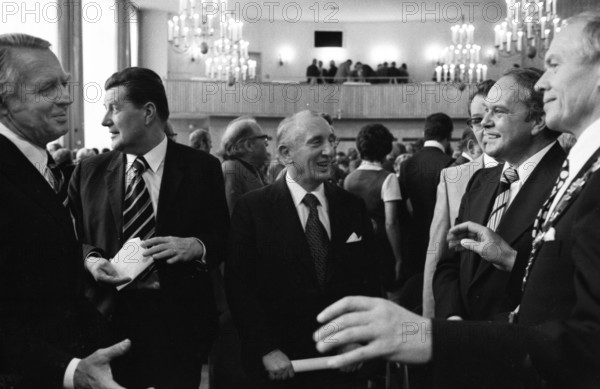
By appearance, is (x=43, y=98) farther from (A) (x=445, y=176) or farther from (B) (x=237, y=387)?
(A) (x=445, y=176)

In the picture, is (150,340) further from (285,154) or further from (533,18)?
(533,18)

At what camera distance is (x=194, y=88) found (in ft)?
71.8

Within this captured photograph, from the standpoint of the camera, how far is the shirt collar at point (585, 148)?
170 cm

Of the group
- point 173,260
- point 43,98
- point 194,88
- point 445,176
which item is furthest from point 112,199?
point 194,88

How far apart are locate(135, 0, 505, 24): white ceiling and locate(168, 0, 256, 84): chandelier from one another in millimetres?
2171

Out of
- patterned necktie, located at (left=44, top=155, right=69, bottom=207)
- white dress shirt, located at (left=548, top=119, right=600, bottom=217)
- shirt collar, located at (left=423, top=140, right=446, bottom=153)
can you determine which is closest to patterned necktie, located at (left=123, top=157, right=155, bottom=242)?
patterned necktie, located at (left=44, top=155, right=69, bottom=207)

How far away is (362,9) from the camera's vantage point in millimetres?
24656

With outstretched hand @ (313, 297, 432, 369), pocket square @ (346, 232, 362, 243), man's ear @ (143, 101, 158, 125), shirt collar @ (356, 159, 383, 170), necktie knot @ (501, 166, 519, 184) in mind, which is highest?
man's ear @ (143, 101, 158, 125)

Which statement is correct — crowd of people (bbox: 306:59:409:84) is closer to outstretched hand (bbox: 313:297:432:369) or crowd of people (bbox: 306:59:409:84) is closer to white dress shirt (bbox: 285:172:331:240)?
white dress shirt (bbox: 285:172:331:240)

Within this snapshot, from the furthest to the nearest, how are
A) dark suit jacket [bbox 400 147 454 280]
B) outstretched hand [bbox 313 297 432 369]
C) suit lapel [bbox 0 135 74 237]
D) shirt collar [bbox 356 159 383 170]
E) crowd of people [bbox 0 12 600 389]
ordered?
shirt collar [bbox 356 159 383 170], dark suit jacket [bbox 400 147 454 280], suit lapel [bbox 0 135 74 237], crowd of people [bbox 0 12 600 389], outstretched hand [bbox 313 297 432 369]

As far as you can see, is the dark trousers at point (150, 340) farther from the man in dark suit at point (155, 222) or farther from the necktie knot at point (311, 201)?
the necktie knot at point (311, 201)

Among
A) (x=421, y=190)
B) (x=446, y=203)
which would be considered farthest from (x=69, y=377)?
(x=421, y=190)

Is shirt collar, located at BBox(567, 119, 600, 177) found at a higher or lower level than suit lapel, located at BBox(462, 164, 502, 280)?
higher

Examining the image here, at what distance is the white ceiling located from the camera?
917 inches
